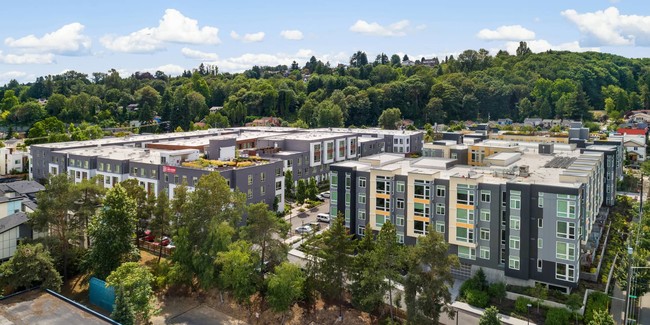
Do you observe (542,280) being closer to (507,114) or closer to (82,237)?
(82,237)

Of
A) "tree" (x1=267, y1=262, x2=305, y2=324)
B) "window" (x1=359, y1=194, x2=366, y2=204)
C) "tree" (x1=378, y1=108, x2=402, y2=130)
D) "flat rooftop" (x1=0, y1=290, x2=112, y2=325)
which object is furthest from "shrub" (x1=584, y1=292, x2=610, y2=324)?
"tree" (x1=378, y1=108, x2=402, y2=130)

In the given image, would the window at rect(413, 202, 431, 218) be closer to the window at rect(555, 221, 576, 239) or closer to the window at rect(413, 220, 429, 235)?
the window at rect(413, 220, 429, 235)

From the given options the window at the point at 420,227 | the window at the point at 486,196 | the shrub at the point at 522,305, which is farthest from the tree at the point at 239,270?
the shrub at the point at 522,305

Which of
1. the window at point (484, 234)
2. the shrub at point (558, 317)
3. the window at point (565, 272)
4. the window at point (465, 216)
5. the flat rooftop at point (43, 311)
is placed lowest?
the shrub at point (558, 317)

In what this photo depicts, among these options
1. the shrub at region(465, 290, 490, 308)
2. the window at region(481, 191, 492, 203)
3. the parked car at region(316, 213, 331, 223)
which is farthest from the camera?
the parked car at region(316, 213, 331, 223)

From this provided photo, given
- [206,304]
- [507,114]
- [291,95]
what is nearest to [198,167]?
[206,304]

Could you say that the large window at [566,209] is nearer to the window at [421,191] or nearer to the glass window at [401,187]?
the window at [421,191]
